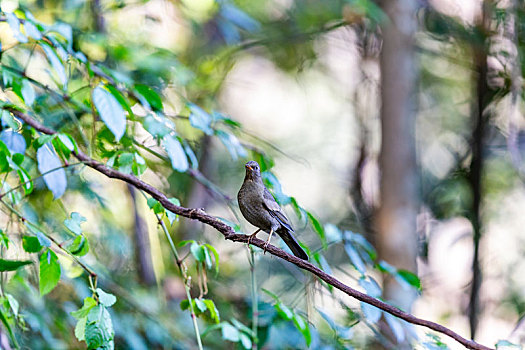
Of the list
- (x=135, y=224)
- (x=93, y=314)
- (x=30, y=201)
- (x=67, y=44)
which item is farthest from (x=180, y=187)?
(x=93, y=314)

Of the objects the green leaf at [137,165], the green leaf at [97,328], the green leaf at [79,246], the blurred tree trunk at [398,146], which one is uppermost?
the green leaf at [137,165]

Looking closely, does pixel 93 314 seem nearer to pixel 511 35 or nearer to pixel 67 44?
pixel 67 44

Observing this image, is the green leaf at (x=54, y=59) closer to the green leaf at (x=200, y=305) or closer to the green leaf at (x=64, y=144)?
the green leaf at (x=64, y=144)

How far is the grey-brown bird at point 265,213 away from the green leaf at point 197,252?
0.35 m

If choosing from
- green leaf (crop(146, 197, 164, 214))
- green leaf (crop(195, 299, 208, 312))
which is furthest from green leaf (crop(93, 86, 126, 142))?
green leaf (crop(195, 299, 208, 312))

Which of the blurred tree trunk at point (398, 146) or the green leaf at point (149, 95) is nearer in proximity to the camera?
the green leaf at point (149, 95)

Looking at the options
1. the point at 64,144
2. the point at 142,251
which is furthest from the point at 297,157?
the point at 64,144

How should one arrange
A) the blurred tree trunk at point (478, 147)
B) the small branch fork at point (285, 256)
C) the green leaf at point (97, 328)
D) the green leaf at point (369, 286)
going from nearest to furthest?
the small branch fork at point (285, 256) < the green leaf at point (97, 328) < the green leaf at point (369, 286) < the blurred tree trunk at point (478, 147)

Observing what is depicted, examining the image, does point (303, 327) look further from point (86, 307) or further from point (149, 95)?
point (149, 95)

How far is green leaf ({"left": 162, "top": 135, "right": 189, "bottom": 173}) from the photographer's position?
1.92 meters

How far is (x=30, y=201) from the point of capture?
297 centimetres

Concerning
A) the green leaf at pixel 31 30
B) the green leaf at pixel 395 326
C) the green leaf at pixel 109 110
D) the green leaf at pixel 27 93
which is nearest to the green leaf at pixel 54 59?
the green leaf at pixel 31 30

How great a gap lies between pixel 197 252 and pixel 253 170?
66 cm

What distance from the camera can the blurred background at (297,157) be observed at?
308 centimetres
